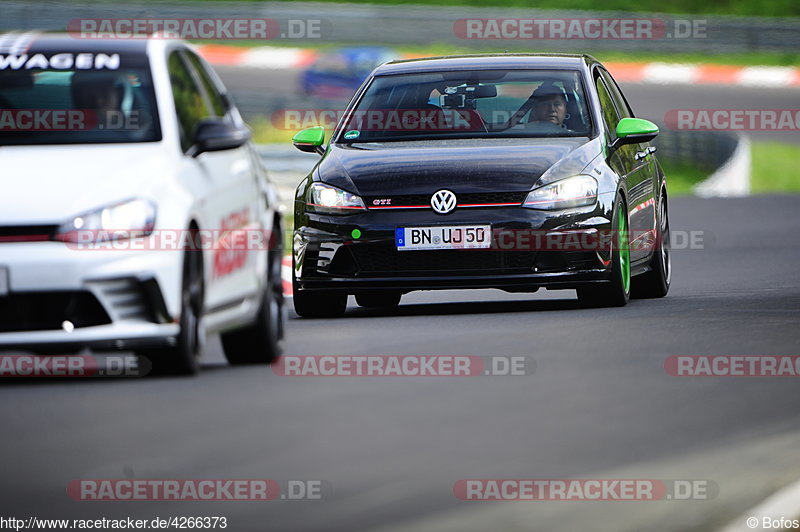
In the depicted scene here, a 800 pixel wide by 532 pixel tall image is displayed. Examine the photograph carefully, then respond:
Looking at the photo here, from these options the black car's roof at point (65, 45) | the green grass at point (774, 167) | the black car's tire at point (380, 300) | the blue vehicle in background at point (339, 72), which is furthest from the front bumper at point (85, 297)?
the blue vehicle in background at point (339, 72)

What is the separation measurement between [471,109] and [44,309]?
15.8 feet

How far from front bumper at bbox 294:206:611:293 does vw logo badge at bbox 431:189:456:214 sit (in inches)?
1.8

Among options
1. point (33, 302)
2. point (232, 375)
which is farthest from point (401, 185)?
point (33, 302)

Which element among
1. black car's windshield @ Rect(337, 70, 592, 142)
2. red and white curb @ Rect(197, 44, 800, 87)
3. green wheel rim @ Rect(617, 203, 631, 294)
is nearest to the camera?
green wheel rim @ Rect(617, 203, 631, 294)

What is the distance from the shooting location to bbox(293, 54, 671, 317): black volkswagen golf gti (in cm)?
1112

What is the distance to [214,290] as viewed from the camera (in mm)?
8453

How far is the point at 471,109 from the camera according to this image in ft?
39.7

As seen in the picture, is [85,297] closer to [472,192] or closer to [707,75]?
[472,192]

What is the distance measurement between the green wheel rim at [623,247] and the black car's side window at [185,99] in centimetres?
333

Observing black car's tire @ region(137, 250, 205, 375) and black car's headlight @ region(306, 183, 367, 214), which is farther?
black car's headlight @ region(306, 183, 367, 214)

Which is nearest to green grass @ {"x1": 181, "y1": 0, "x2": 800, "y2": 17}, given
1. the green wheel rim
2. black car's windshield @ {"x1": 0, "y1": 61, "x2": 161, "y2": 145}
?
the green wheel rim

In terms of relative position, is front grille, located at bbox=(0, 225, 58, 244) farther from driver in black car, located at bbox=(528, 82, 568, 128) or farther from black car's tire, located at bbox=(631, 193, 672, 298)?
black car's tire, located at bbox=(631, 193, 672, 298)

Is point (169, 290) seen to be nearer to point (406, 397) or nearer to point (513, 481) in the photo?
point (406, 397)

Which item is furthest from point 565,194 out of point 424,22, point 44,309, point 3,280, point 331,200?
point 424,22
